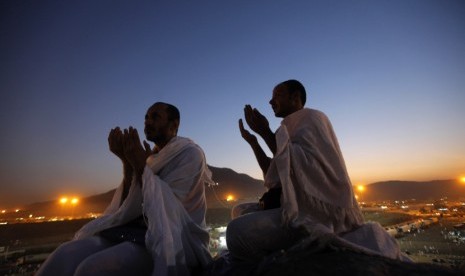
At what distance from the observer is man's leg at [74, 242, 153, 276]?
7.58 ft

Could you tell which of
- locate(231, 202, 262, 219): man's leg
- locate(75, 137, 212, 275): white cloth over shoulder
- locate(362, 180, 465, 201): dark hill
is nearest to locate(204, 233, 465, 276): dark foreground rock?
locate(75, 137, 212, 275): white cloth over shoulder

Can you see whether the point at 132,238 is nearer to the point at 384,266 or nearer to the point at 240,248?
the point at 240,248

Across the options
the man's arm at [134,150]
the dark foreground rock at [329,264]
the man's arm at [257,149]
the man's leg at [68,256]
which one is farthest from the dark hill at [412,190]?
the man's leg at [68,256]

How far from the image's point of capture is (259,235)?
103 inches

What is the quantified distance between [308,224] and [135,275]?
5.54ft

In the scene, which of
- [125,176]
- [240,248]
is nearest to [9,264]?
[125,176]

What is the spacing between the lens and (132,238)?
2.79m

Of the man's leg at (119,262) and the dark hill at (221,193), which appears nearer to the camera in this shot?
the man's leg at (119,262)

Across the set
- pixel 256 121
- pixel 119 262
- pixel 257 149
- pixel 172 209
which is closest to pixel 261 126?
pixel 256 121

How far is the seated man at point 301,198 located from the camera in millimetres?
2615

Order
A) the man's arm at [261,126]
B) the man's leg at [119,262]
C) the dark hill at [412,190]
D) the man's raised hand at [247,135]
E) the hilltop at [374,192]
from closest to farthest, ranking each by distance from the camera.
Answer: the man's leg at [119,262], the man's arm at [261,126], the man's raised hand at [247,135], the hilltop at [374,192], the dark hill at [412,190]

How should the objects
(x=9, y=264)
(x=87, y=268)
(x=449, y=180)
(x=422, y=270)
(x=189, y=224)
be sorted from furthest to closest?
(x=449, y=180) < (x=9, y=264) < (x=189, y=224) < (x=87, y=268) < (x=422, y=270)

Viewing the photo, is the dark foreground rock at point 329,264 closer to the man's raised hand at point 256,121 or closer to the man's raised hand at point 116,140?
the man's raised hand at point 256,121

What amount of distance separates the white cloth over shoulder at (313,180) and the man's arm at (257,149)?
32.4 inches
